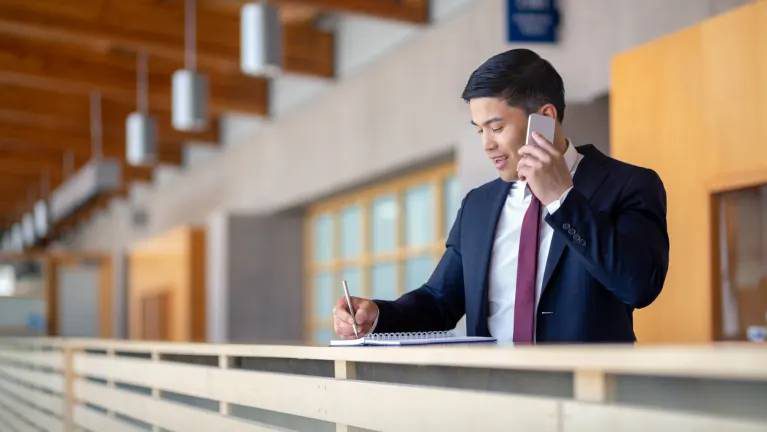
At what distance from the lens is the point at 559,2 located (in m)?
4.75

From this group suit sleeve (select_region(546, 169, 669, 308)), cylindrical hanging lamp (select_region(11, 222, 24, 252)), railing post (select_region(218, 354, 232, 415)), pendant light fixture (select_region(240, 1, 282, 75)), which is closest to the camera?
suit sleeve (select_region(546, 169, 669, 308))

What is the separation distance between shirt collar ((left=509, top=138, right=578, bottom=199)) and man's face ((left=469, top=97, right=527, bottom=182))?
0.05 metres

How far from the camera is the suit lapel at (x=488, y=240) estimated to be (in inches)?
85.3

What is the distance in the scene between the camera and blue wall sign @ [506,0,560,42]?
14.9 feet

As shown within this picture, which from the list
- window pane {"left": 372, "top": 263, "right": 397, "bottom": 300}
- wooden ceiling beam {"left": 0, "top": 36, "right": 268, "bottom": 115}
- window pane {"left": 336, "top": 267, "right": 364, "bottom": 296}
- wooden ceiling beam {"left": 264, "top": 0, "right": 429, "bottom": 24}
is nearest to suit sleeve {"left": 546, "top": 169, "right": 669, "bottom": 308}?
wooden ceiling beam {"left": 264, "top": 0, "right": 429, "bottom": 24}

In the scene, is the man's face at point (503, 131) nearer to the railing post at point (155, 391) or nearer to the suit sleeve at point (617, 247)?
the suit sleeve at point (617, 247)

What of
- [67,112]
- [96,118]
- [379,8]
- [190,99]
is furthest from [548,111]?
[67,112]

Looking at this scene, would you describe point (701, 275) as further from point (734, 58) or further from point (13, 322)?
point (13, 322)

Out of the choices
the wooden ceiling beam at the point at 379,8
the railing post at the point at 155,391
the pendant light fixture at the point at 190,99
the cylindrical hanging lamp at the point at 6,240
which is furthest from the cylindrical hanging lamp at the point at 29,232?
the railing post at the point at 155,391

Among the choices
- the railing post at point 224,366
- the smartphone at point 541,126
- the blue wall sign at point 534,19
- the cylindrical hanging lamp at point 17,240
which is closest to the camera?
the smartphone at point 541,126

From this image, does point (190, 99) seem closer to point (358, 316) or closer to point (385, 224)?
point (385, 224)

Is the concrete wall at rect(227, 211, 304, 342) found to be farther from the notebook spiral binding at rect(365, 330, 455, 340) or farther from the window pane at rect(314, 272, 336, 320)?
the notebook spiral binding at rect(365, 330, 455, 340)

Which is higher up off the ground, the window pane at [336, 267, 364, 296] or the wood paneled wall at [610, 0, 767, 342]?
the wood paneled wall at [610, 0, 767, 342]

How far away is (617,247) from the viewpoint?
1812 millimetres
